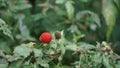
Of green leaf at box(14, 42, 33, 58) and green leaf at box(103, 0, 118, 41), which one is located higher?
green leaf at box(103, 0, 118, 41)

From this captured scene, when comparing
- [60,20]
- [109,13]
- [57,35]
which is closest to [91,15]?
[109,13]

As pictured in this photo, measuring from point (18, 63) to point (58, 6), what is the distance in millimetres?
977

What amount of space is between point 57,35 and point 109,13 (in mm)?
603

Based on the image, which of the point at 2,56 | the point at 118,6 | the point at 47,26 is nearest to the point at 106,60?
the point at 2,56

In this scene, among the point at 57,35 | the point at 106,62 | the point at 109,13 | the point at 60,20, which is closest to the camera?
the point at 106,62

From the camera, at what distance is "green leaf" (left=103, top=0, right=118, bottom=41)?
2.04 meters

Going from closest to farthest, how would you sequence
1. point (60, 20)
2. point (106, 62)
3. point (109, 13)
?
point (106, 62) → point (109, 13) → point (60, 20)

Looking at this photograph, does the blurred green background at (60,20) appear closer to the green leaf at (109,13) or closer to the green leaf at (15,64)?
the green leaf at (109,13)

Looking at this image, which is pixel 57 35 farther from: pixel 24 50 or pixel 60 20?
pixel 60 20

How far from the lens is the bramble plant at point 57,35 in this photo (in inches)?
58.1

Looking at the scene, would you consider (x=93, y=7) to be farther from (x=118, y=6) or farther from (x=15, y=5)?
(x=15, y=5)

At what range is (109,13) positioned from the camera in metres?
2.07

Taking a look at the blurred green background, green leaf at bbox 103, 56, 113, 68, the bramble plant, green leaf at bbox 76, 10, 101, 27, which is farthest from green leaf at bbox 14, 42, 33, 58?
green leaf at bbox 76, 10, 101, 27

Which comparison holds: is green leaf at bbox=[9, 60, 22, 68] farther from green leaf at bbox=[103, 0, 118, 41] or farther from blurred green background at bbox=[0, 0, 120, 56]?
green leaf at bbox=[103, 0, 118, 41]
